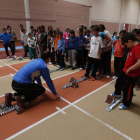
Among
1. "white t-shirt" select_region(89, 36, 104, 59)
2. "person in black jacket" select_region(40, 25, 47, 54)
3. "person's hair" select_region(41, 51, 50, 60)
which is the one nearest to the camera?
"person's hair" select_region(41, 51, 50, 60)

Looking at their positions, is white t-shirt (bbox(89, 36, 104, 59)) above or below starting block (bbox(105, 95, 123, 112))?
above

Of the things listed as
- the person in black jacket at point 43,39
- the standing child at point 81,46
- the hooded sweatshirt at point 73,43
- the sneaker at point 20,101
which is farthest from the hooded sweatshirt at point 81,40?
the sneaker at point 20,101

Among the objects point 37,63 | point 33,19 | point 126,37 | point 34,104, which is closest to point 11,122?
point 34,104

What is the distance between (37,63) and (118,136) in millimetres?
2124

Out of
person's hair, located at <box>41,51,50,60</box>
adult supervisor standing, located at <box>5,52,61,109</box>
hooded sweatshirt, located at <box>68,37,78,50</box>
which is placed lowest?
adult supervisor standing, located at <box>5,52,61,109</box>

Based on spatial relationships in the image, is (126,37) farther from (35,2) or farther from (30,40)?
(35,2)

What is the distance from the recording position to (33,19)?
12078 millimetres

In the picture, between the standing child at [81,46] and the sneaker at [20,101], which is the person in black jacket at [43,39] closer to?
the standing child at [81,46]

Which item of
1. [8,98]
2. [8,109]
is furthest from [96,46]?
[8,109]

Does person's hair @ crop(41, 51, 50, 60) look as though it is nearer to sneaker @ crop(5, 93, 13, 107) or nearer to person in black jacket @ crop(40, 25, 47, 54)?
sneaker @ crop(5, 93, 13, 107)

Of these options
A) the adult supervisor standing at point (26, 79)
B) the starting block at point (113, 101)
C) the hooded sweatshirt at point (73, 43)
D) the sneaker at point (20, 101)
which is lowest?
the starting block at point (113, 101)

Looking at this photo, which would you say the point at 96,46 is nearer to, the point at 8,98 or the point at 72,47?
the point at 72,47

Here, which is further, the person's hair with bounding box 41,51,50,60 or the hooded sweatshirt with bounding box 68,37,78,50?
the hooded sweatshirt with bounding box 68,37,78,50

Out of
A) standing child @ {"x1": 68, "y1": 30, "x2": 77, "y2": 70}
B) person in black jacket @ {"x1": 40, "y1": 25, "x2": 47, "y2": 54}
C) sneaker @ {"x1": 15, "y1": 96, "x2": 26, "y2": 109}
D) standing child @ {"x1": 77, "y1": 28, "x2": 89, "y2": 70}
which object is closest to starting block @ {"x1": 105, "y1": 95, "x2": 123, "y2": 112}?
sneaker @ {"x1": 15, "y1": 96, "x2": 26, "y2": 109}
